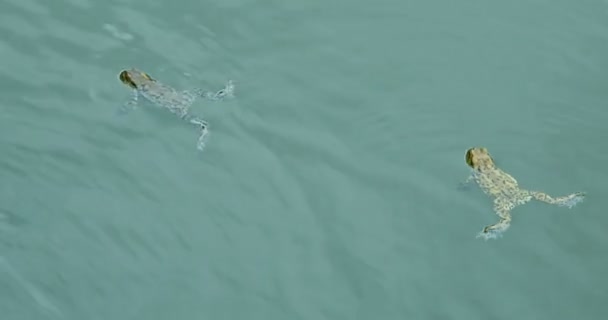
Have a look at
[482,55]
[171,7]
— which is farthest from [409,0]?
[171,7]

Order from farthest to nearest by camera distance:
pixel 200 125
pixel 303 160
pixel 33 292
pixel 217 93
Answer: pixel 217 93 < pixel 200 125 < pixel 303 160 < pixel 33 292

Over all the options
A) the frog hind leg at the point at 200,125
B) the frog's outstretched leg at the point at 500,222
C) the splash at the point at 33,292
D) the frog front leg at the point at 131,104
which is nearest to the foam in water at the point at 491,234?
the frog's outstretched leg at the point at 500,222

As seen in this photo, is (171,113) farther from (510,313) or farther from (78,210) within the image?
(510,313)

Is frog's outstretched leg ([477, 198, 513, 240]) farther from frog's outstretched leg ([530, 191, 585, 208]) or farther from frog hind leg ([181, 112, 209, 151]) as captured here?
frog hind leg ([181, 112, 209, 151])

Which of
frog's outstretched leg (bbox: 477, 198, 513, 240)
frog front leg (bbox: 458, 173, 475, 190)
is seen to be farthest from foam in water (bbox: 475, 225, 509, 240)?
frog front leg (bbox: 458, 173, 475, 190)

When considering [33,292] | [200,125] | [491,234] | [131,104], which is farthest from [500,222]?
[33,292]

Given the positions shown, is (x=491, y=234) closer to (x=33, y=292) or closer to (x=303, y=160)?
(x=303, y=160)

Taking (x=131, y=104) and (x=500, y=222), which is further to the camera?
(x=131, y=104)

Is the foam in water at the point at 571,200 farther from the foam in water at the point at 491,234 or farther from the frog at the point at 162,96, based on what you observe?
the frog at the point at 162,96
